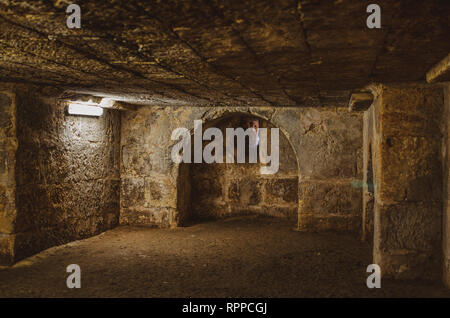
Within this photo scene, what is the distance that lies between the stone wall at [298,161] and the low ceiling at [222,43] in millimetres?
1917

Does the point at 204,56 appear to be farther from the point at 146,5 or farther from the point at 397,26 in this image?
the point at 397,26

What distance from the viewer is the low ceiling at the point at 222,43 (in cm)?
168

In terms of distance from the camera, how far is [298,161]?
18.8ft

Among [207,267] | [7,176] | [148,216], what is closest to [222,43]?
[207,267]

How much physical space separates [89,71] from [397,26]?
7.85 ft

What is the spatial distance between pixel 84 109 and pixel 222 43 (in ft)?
11.1

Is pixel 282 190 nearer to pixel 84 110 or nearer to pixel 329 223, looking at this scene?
pixel 329 223

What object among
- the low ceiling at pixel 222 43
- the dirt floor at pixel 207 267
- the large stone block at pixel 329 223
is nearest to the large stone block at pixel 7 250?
the dirt floor at pixel 207 267

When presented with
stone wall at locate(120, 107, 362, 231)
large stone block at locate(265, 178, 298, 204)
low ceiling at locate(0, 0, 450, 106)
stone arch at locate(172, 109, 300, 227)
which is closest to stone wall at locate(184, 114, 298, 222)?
large stone block at locate(265, 178, 298, 204)

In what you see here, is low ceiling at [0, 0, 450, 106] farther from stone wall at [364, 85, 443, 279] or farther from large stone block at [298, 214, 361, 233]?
large stone block at [298, 214, 361, 233]

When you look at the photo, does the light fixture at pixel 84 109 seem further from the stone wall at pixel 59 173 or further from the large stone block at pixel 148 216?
the large stone block at pixel 148 216

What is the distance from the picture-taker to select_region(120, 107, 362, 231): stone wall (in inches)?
218

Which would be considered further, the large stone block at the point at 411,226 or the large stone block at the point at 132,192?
the large stone block at the point at 132,192

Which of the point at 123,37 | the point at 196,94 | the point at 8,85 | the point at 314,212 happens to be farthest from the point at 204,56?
the point at 314,212
